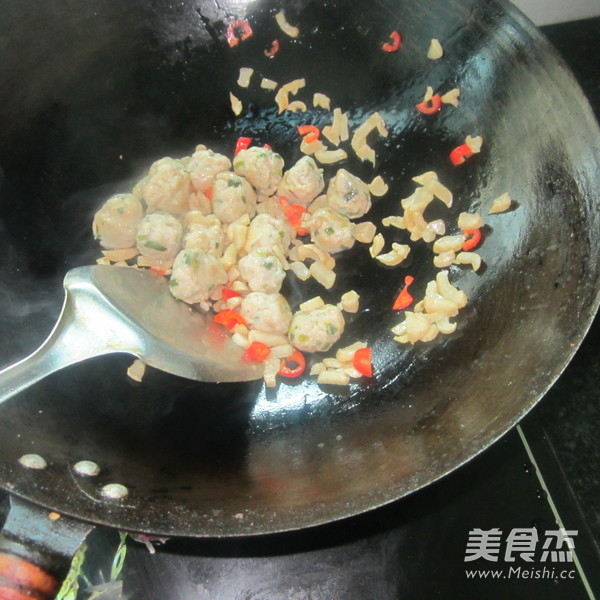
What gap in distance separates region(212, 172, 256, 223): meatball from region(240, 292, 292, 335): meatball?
257 millimetres

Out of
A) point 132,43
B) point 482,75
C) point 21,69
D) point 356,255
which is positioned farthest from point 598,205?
point 21,69

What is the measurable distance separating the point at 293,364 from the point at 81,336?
54 cm

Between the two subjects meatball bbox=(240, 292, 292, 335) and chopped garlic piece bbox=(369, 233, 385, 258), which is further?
chopped garlic piece bbox=(369, 233, 385, 258)

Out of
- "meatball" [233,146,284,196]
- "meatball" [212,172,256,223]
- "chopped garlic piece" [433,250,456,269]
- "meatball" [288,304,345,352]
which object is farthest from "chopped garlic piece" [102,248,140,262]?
"chopped garlic piece" [433,250,456,269]

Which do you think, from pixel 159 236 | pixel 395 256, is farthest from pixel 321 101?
pixel 159 236

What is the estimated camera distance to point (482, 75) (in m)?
1.59

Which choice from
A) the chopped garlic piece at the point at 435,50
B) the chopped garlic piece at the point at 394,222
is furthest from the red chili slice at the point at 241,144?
the chopped garlic piece at the point at 435,50

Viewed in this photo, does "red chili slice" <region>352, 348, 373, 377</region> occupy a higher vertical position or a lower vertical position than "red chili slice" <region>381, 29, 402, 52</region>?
lower

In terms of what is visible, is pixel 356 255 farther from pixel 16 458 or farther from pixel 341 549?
pixel 16 458

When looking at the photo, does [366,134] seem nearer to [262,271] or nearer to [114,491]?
[262,271]

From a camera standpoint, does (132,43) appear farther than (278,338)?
Yes

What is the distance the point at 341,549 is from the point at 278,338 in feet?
1.89

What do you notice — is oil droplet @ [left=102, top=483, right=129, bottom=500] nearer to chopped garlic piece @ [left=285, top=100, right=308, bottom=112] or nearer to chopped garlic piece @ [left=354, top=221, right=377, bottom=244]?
chopped garlic piece @ [left=354, top=221, right=377, bottom=244]

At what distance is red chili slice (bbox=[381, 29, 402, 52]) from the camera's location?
5.47 ft
